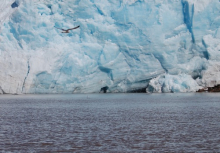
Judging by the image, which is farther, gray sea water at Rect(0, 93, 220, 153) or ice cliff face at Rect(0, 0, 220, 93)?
ice cliff face at Rect(0, 0, 220, 93)

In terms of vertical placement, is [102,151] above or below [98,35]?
below

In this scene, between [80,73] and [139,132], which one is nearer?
[139,132]

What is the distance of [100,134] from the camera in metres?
10.4

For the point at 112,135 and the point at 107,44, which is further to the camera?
the point at 107,44

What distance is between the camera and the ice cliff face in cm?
2962

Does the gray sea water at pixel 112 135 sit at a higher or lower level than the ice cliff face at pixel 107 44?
lower

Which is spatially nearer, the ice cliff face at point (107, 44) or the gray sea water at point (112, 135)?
the gray sea water at point (112, 135)

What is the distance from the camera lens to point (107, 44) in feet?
98.9

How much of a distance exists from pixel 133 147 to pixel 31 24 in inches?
892

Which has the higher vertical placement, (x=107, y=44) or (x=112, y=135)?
(x=107, y=44)

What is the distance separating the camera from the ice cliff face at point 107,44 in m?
29.6

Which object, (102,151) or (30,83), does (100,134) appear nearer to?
(102,151)

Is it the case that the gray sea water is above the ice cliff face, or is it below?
below

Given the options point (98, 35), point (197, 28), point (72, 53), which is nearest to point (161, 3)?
point (197, 28)
